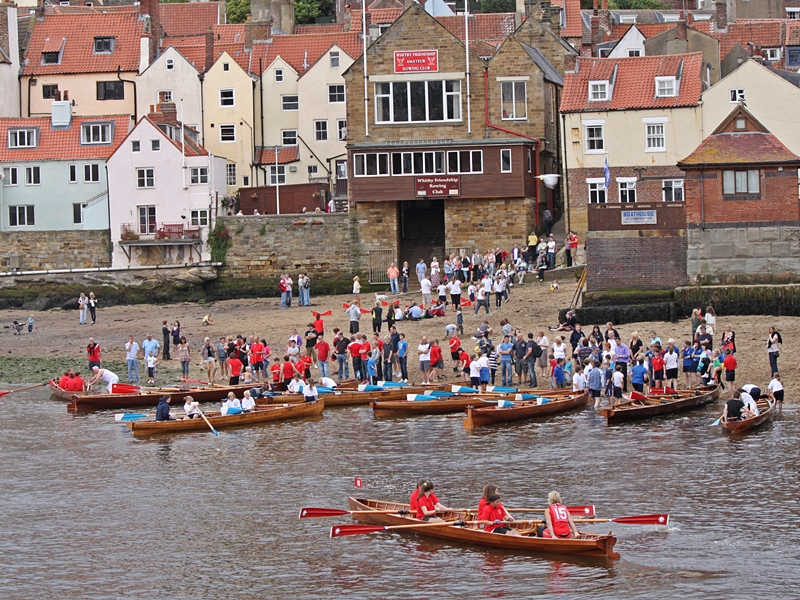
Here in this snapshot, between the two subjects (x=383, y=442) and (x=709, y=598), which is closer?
(x=709, y=598)

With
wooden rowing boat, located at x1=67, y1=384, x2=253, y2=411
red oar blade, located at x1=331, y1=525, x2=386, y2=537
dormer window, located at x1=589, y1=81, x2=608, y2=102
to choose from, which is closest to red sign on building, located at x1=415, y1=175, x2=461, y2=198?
dormer window, located at x1=589, y1=81, x2=608, y2=102

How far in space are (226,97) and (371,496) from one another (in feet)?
157

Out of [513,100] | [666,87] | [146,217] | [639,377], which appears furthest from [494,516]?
[146,217]

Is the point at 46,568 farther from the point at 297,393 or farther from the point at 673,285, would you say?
the point at 673,285

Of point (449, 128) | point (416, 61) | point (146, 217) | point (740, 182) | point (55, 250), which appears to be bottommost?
point (55, 250)

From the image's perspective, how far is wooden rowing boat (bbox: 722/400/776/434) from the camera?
3431 centimetres

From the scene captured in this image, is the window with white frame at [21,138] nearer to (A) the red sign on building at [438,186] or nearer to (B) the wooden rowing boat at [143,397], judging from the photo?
(A) the red sign on building at [438,186]

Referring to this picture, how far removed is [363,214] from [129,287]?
1243 cm

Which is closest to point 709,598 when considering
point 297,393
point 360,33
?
point 297,393

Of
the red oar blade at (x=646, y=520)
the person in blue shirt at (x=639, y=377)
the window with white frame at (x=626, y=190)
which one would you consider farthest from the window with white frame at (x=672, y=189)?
the red oar blade at (x=646, y=520)

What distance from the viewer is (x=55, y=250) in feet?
223

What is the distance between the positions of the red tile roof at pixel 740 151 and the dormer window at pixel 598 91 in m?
13.6

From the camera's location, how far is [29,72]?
252ft

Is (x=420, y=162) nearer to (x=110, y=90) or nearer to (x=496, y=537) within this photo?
(x=110, y=90)
